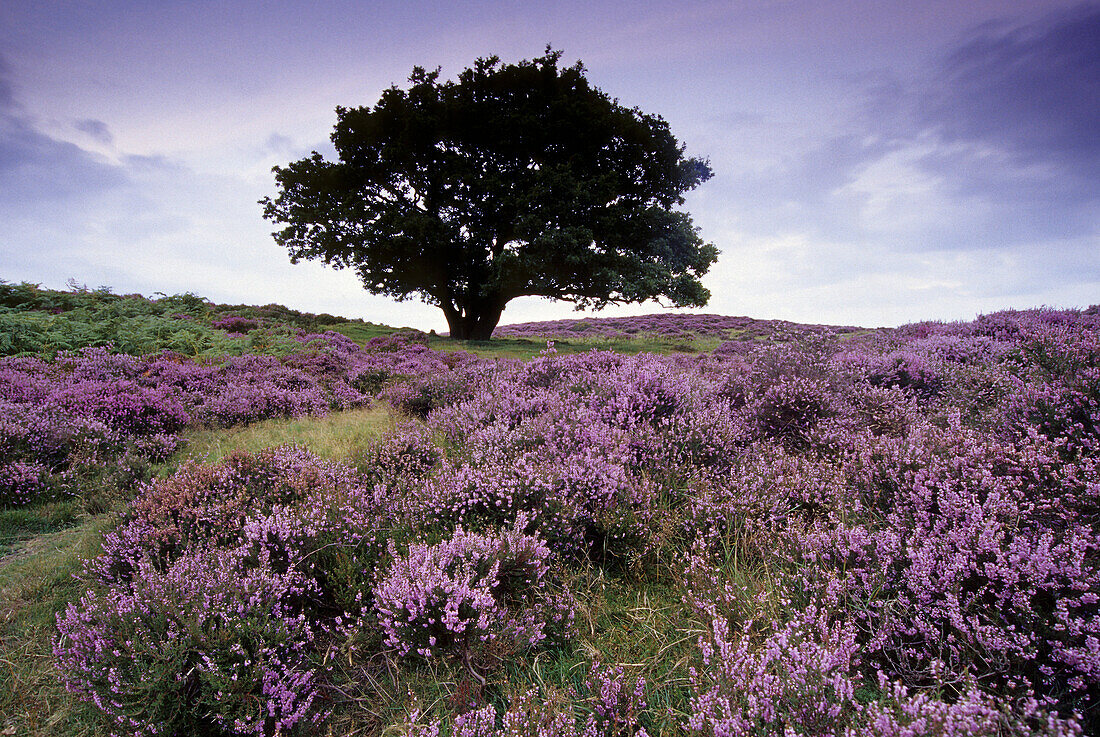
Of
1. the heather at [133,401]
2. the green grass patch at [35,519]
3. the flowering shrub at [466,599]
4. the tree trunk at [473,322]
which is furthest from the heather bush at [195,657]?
the tree trunk at [473,322]

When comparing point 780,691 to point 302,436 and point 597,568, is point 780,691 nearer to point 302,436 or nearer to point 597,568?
point 597,568

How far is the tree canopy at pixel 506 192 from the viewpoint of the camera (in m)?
17.0

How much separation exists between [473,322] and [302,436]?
15.3 meters

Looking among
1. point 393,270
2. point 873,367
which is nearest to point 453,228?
point 393,270

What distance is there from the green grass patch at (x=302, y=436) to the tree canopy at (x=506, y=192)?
1051cm

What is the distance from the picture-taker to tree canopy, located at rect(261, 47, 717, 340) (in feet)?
55.9

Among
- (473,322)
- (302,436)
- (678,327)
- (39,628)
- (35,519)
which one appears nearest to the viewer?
(39,628)

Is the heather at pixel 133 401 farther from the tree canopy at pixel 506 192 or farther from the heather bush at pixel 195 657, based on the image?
the tree canopy at pixel 506 192

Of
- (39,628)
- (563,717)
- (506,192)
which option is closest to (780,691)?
(563,717)

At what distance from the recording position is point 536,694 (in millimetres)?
2211

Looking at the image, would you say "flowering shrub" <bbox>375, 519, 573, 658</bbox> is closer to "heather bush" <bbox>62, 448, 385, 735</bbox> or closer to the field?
the field

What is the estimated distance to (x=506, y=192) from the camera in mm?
17484

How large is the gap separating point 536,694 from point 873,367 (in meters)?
6.34

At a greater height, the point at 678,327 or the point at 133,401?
the point at 678,327
